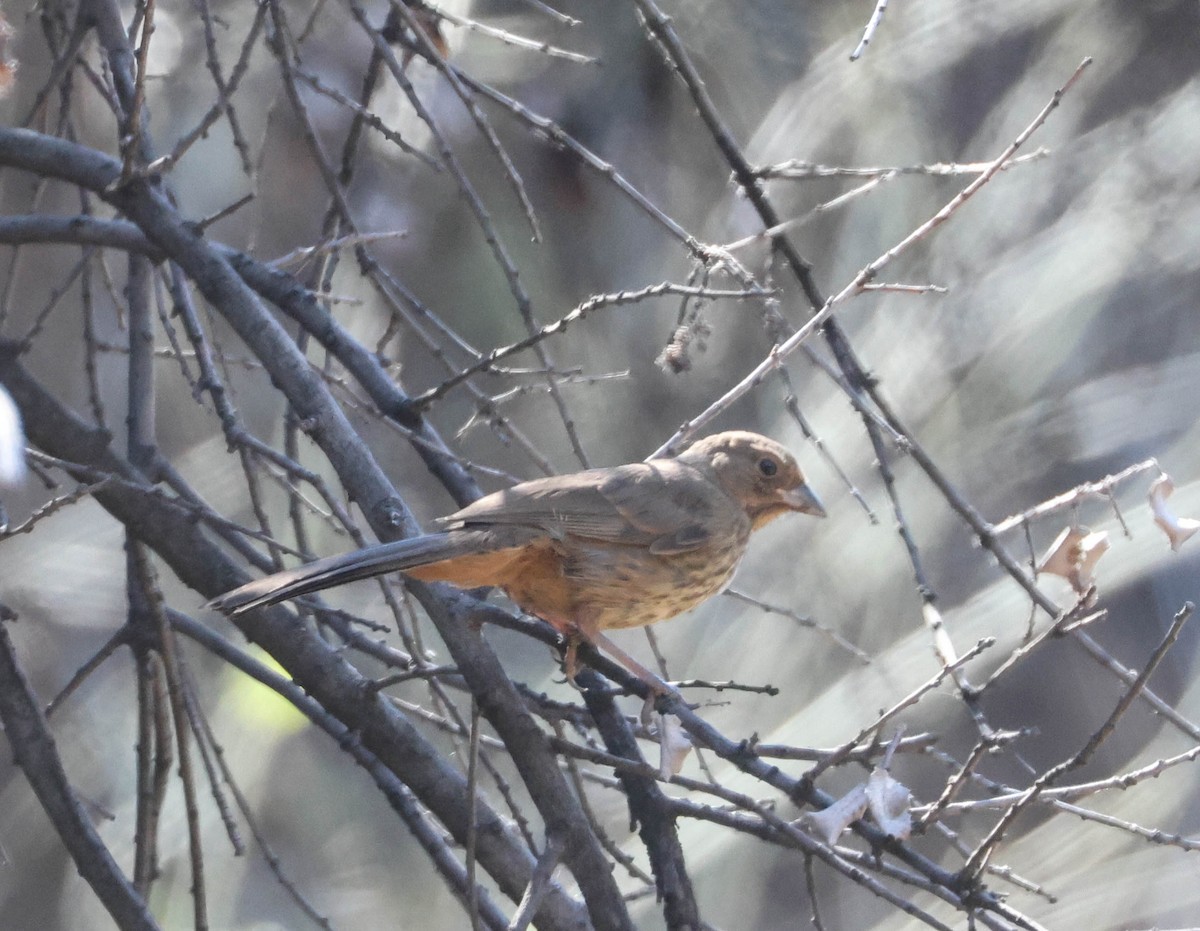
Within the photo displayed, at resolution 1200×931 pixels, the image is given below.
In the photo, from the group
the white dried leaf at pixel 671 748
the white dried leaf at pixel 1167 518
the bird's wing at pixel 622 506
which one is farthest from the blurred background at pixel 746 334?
the white dried leaf at pixel 671 748

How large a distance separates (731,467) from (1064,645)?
3.95 metres

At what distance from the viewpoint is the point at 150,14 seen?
235 cm

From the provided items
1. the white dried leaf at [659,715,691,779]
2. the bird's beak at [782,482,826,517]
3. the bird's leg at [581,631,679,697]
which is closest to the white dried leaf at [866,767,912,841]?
the white dried leaf at [659,715,691,779]

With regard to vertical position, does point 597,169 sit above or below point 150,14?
below

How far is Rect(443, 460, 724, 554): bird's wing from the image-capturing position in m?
3.08

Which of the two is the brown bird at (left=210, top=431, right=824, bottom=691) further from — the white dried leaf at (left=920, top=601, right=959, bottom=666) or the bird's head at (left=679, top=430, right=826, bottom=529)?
the white dried leaf at (left=920, top=601, right=959, bottom=666)

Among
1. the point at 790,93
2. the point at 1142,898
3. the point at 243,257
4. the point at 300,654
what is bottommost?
the point at 1142,898

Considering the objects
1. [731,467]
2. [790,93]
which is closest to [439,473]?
[731,467]

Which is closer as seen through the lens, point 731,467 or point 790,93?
point 731,467

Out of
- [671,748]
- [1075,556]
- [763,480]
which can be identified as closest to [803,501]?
[763,480]

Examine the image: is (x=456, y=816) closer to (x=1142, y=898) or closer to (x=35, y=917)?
(x=1142, y=898)

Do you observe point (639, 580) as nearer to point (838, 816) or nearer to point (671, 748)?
point (671, 748)

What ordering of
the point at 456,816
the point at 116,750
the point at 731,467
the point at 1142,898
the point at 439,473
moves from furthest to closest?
the point at 116,750 < the point at 1142,898 < the point at 731,467 < the point at 439,473 < the point at 456,816

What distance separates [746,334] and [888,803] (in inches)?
212
